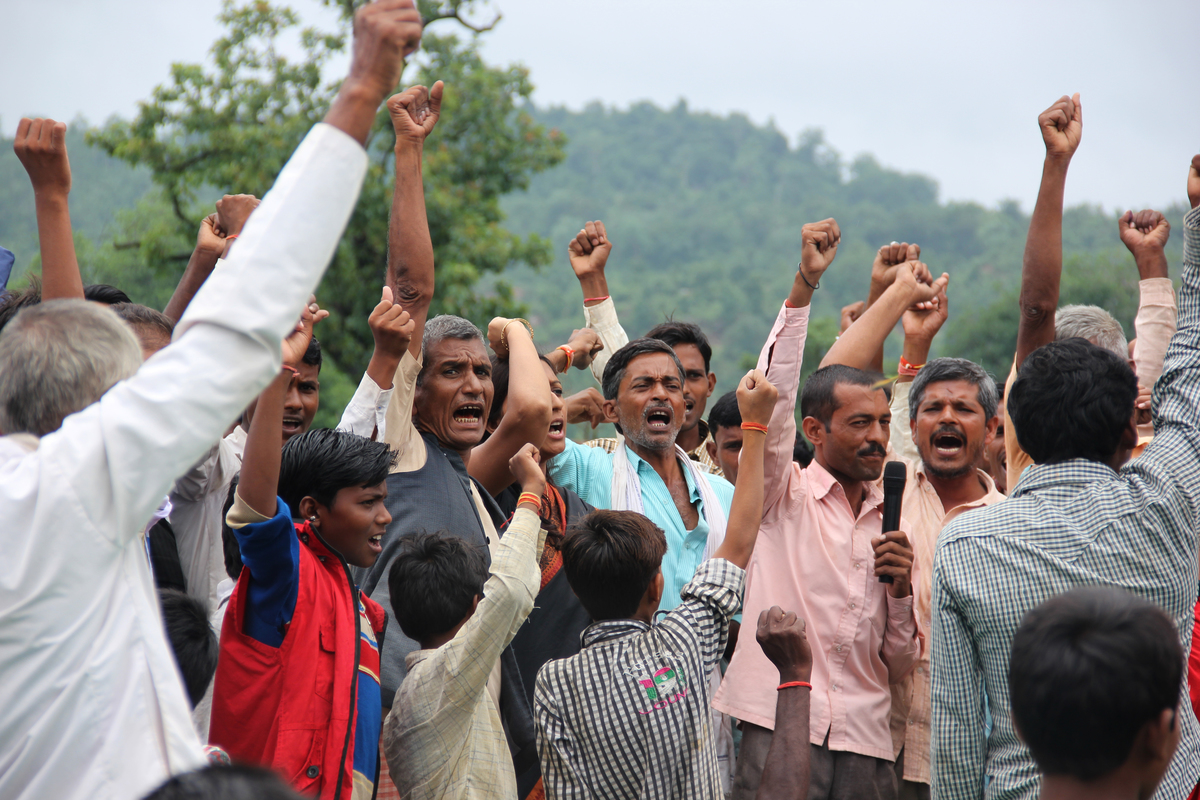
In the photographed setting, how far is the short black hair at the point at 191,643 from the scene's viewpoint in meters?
2.49

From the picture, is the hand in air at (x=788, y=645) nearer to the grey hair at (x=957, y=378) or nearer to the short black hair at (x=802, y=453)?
the grey hair at (x=957, y=378)

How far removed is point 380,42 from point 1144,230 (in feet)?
11.1

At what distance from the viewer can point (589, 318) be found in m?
5.23

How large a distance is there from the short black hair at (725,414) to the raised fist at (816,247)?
5.42 feet

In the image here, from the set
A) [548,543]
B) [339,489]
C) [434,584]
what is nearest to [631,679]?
[434,584]

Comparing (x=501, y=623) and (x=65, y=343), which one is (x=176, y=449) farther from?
(x=501, y=623)

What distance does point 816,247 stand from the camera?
13.7 ft

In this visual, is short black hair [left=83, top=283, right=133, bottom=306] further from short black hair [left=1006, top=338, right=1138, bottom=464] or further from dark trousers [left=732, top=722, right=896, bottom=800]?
short black hair [left=1006, top=338, right=1138, bottom=464]

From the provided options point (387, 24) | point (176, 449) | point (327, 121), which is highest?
point (387, 24)

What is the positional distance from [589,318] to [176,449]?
3.68 meters

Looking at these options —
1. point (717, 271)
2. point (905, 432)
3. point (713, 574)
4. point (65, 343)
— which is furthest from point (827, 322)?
point (717, 271)

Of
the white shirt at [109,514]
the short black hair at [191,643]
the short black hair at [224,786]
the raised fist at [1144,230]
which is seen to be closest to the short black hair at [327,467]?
the short black hair at [191,643]

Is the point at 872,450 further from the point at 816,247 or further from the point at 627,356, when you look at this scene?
the point at 627,356

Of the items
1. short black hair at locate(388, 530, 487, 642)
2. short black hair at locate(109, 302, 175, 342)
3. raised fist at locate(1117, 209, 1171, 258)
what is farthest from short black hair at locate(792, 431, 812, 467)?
short black hair at locate(109, 302, 175, 342)
